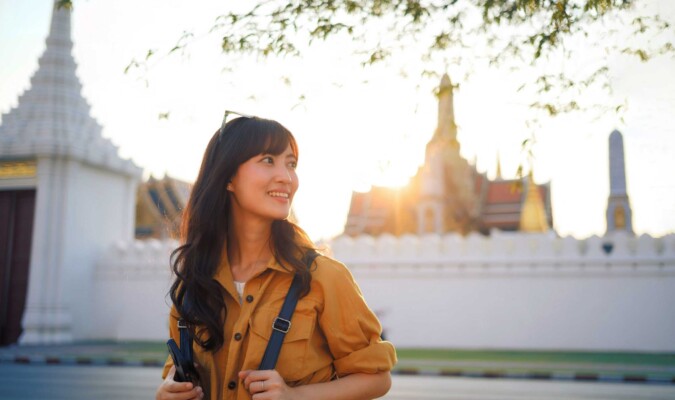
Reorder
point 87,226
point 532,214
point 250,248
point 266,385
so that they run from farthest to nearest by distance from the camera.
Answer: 1. point 532,214
2. point 87,226
3. point 250,248
4. point 266,385

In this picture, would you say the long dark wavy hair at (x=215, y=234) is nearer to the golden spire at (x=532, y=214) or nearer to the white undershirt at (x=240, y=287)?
the white undershirt at (x=240, y=287)

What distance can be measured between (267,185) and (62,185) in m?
16.8

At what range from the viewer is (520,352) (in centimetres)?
1568

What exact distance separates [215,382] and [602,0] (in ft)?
10.0

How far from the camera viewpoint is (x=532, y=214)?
1453 inches

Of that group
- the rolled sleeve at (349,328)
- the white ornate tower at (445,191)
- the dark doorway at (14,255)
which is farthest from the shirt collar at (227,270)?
the white ornate tower at (445,191)

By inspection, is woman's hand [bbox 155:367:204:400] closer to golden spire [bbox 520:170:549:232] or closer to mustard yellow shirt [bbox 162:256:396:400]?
mustard yellow shirt [bbox 162:256:396:400]

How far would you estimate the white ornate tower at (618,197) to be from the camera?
91.1 ft

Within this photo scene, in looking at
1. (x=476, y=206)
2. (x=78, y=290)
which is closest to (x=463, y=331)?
(x=78, y=290)

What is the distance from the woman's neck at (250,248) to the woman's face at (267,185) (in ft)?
0.17

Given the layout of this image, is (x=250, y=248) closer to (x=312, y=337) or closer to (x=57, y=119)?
(x=312, y=337)

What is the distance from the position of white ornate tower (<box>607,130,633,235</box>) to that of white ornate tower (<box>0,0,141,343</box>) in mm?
18170

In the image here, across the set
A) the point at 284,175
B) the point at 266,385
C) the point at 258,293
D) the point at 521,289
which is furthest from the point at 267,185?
the point at 521,289

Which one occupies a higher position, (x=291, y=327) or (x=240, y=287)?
(x=240, y=287)
